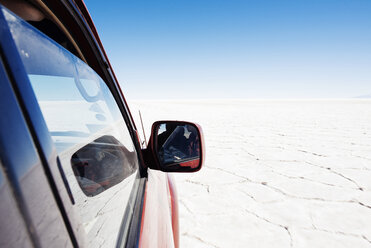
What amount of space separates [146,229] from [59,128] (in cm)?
44

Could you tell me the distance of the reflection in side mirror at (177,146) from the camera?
3.42 feet

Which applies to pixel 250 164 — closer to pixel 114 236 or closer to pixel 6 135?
pixel 114 236

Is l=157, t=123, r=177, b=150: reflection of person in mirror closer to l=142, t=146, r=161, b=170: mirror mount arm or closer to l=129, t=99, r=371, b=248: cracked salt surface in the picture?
l=142, t=146, r=161, b=170: mirror mount arm

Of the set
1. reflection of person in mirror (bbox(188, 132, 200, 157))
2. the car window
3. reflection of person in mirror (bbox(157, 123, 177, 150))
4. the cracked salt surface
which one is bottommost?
the cracked salt surface

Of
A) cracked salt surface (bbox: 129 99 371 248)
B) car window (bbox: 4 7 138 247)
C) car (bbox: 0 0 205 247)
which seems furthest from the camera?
cracked salt surface (bbox: 129 99 371 248)

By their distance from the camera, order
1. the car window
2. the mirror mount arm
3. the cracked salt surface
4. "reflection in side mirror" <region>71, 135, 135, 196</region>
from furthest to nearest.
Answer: the cracked salt surface, the mirror mount arm, "reflection in side mirror" <region>71, 135, 135, 196</region>, the car window

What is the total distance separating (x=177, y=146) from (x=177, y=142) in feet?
0.10

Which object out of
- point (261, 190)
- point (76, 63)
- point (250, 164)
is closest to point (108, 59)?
point (76, 63)

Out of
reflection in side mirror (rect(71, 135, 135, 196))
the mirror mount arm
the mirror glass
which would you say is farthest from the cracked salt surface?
reflection in side mirror (rect(71, 135, 135, 196))

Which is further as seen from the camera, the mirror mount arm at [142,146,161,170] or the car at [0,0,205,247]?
the mirror mount arm at [142,146,161,170]

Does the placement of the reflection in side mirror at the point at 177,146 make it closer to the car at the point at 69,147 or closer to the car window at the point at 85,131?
the car at the point at 69,147

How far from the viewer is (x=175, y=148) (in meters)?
1.30

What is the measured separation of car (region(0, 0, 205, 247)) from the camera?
10.2 inches

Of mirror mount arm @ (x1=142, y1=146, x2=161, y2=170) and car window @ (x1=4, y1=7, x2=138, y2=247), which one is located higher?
car window @ (x1=4, y1=7, x2=138, y2=247)
